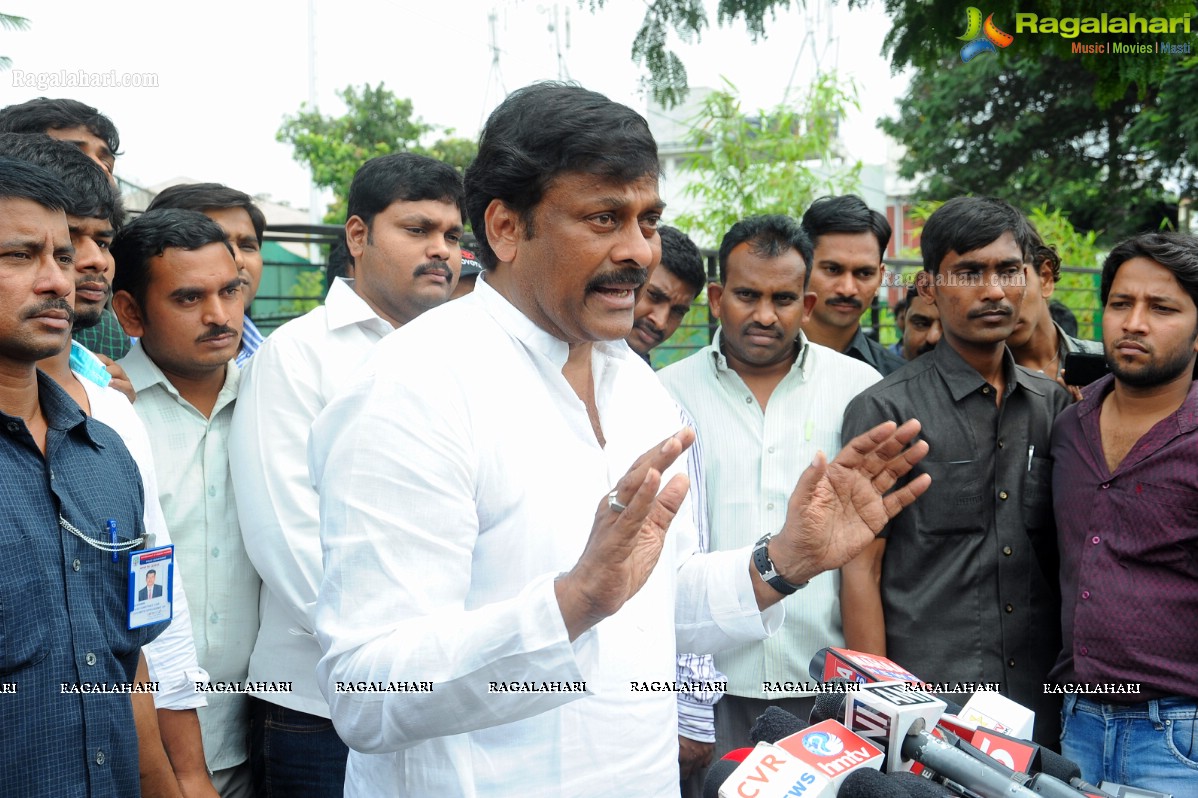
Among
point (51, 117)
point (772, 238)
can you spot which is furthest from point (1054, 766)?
point (51, 117)

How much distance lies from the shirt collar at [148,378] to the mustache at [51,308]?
70 cm

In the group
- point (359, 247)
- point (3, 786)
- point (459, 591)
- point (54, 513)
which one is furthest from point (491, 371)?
point (359, 247)

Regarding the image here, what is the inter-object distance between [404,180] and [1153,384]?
2499 millimetres

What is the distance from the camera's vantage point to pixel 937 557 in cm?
337

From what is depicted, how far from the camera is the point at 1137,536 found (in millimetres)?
3049

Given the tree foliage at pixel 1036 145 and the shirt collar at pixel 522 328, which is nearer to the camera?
the shirt collar at pixel 522 328

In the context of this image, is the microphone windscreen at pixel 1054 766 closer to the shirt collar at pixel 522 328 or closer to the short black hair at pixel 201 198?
the shirt collar at pixel 522 328

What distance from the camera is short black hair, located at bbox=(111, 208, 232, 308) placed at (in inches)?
128

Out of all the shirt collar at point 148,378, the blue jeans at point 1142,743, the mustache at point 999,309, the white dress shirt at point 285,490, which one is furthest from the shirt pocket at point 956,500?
the shirt collar at point 148,378

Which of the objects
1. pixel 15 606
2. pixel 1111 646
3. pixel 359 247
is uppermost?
pixel 359 247

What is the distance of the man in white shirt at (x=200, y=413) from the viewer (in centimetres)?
296

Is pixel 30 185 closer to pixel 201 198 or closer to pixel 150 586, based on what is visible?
pixel 150 586

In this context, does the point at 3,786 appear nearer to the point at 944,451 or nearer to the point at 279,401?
the point at 279,401

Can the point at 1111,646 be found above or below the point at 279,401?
below
